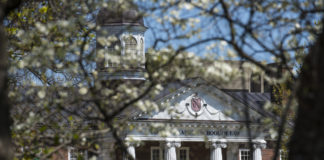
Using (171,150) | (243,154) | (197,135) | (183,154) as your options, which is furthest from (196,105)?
(243,154)

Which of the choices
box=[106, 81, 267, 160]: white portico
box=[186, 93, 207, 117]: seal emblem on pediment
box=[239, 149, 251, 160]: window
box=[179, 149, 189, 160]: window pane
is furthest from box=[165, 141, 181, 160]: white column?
box=[239, 149, 251, 160]: window

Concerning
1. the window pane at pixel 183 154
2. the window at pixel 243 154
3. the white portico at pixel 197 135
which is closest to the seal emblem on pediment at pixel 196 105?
the white portico at pixel 197 135

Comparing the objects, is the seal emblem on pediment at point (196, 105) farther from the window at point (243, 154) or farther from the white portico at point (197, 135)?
the window at point (243, 154)

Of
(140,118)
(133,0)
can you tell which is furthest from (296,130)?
(140,118)

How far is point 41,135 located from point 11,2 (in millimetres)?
2281

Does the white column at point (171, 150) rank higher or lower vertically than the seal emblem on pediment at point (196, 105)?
lower

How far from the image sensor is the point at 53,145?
9.11 meters

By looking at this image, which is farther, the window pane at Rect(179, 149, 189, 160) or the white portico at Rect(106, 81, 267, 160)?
the window pane at Rect(179, 149, 189, 160)

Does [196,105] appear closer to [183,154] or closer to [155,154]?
[183,154]

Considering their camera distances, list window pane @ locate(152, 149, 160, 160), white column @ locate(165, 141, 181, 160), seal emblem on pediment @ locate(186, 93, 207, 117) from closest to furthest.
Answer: white column @ locate(165, 141, 181, 160) → seal emblem on pediment @ locate(186, 93, 207, 117) → window pane @ locate(152, 149, 160, 160)

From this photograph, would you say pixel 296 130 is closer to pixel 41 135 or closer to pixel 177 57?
pixel 177 57

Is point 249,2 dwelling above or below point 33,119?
above

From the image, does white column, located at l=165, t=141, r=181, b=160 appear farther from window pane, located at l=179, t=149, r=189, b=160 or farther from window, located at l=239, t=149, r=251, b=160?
window, located at l=239, t=149, r=251, b=160

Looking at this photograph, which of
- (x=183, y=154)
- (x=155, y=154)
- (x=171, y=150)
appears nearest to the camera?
(x=171, y=150)
